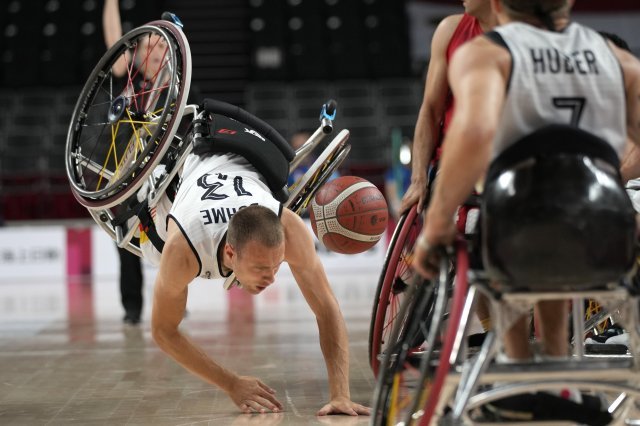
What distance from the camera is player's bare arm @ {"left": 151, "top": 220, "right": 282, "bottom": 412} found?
365 cm

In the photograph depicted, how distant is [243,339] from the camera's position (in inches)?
252

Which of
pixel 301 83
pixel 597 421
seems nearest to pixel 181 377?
pixel 597 421

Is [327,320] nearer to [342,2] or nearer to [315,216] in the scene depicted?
[315,216]

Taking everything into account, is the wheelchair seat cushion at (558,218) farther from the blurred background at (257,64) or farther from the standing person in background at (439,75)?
the blurred background at (257,64)

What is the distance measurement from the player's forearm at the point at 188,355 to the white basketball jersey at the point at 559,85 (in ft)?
5.95

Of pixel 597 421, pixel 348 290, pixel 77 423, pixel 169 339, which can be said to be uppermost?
pixel 597 421

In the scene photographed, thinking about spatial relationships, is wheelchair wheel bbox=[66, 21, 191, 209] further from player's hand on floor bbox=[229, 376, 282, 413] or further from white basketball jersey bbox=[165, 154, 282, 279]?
player's hand on floor bbox=[229, 376, 282, 413]

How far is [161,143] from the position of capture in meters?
4.24

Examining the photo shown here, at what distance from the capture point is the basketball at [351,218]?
14.3 feet

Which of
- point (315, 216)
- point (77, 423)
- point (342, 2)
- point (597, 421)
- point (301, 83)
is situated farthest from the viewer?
point (342, 2)

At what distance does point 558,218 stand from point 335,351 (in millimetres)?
1830

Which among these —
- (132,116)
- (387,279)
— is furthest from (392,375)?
(132,116)

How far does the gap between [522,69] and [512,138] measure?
178 mm

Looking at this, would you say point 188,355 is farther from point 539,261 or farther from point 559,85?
point 559,85
